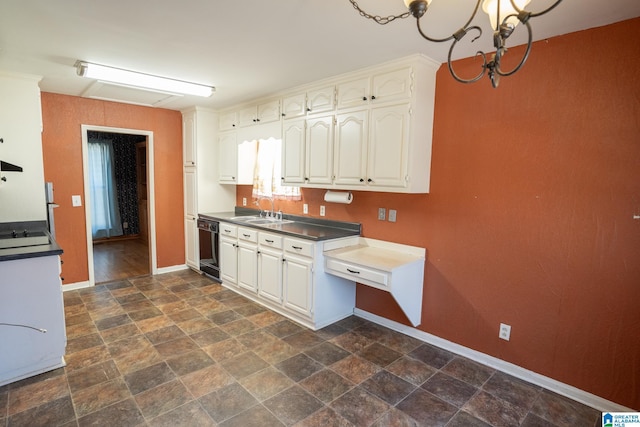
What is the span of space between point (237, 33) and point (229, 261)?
108 inches

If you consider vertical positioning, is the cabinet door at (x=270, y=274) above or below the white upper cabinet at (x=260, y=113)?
below

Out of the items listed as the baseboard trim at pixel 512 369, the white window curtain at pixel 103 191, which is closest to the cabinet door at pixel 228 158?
the baseboard trim at pixel 512 369

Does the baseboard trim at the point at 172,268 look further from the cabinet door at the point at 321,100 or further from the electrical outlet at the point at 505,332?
the electrical outlet at the point at 505,332

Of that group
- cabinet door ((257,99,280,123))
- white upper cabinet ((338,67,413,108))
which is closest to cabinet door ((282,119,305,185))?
cabinet door ((257,99,280,123))

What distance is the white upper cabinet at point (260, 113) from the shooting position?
3854 mm

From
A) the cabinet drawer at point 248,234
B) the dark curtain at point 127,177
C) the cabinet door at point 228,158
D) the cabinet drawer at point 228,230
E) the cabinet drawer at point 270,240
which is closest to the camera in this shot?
the cabinet drawer at point 270,240

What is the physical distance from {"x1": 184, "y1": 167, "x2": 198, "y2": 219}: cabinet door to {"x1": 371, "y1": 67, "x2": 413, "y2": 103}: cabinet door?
2991 millimetres

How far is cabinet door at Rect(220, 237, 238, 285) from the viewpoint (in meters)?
4.12

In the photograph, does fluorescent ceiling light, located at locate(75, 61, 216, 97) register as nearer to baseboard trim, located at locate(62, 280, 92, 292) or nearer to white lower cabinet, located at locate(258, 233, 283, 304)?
white lower cabinet, located at locate(258, 233, 283, 304)

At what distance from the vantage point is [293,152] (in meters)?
3.65

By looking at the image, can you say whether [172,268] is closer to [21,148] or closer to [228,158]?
[228,158]

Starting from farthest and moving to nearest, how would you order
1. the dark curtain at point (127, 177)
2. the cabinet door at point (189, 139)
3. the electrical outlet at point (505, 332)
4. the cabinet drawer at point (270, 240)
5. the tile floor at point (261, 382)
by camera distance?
the dark curtain at point (127, 177) < the cabinet door at point (189, 139) < the cabinet drawer at point (270, 240) < the electrical outlet at point (505, 332) < the tile floor at point (261, 382)

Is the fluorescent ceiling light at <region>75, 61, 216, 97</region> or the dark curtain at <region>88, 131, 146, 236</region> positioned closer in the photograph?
the fluorescent ceiling light at <region>75, 61, 216, 97</region>

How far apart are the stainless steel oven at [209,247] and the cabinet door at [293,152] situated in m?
1.34
